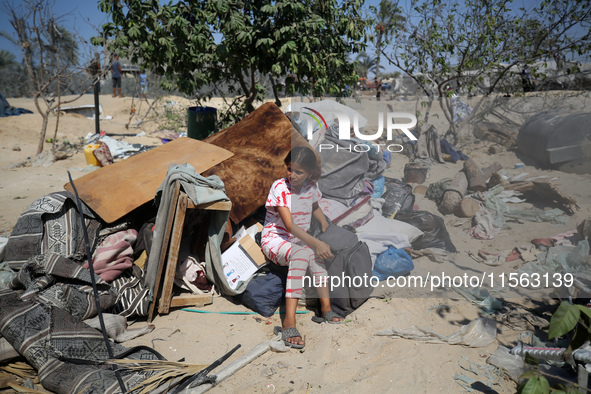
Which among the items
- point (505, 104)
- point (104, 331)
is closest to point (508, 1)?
point (505, 104)

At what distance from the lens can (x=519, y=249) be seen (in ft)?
10.8

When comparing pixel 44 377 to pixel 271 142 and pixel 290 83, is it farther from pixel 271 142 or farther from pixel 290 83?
pixel 290 83

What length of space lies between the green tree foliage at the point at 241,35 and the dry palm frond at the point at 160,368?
3650 millimetres

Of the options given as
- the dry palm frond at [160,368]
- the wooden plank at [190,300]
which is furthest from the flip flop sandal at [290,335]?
the wooden plank at [190,300]

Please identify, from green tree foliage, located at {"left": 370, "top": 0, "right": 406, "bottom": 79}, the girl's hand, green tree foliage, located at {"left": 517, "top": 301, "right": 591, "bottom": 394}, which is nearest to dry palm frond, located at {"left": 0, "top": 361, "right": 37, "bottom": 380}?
the girl's hand

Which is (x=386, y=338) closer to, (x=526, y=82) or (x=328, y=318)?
(x=328, y=318)

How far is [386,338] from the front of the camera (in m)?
2.67

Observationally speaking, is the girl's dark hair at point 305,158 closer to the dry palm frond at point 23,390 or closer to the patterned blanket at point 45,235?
the patterned blanket at point 45,235

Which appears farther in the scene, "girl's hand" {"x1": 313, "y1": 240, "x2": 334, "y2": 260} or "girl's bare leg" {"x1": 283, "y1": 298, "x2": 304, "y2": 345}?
"girl's hand" {"x1": 313, "y1": 240, "x2": 334, "y2": 260}

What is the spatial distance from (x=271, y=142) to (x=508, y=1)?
455 cm

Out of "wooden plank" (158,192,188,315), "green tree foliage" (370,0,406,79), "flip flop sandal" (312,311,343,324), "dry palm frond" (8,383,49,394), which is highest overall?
"green tree foliage" (370,0,406,79)

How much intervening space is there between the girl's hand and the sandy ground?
0.49 m

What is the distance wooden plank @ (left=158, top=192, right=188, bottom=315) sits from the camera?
2.90 m

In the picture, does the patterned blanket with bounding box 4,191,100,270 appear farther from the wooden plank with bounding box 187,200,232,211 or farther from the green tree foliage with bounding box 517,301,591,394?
the green tree foliage with bounding box 517,301,591,394
